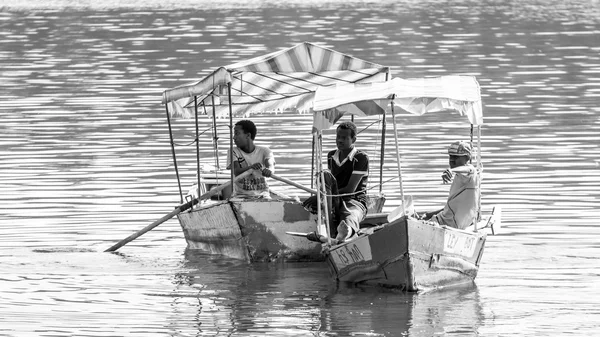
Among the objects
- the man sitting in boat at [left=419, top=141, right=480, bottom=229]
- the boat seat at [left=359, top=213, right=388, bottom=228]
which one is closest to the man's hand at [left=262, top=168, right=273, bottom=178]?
the boat seat at [left=359, top=213, right=388, bottom=228]

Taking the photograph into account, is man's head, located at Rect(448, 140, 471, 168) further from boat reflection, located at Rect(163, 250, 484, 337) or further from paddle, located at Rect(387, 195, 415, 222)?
boat reflection, located at Rect(163, 250, 484, 337)

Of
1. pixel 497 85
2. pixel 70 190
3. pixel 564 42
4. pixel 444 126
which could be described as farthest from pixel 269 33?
pixel 70 190

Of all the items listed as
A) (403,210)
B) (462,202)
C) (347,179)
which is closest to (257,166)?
(347,179)

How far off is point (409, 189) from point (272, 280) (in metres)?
5.10

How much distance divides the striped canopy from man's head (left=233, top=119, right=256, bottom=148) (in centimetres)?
50

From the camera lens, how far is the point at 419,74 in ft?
109

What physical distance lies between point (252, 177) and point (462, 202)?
3026 mm

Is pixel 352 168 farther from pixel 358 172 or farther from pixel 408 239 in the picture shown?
pixel 408 239

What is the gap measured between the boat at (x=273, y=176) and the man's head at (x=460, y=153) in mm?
1504

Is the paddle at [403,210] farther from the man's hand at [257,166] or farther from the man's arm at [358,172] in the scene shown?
the man's hand at [257,166]

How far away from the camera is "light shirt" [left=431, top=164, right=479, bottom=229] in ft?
45.2

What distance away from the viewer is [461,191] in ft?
45.5

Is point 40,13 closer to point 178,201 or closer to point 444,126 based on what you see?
point 444,126

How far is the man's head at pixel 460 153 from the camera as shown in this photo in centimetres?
1378
